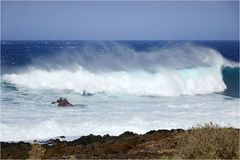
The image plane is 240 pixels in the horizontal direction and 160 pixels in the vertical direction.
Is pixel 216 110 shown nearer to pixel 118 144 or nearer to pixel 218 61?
pixel 118 144

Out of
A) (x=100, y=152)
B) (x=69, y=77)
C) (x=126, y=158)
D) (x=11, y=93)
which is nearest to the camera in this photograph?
(x=126, y=158)

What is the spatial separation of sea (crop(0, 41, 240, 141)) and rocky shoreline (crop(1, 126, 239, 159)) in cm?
356

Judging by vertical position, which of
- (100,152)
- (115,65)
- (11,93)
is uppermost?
(115,65)

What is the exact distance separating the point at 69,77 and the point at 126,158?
2931cm

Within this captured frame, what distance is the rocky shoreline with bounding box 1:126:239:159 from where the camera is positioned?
12.8 m

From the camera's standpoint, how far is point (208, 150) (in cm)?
1075

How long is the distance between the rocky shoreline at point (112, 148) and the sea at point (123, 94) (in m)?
3.56

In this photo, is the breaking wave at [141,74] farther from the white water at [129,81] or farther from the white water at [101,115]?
the white water at [101,115]

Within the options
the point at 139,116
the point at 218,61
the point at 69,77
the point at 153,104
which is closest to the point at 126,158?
the point at 139,116

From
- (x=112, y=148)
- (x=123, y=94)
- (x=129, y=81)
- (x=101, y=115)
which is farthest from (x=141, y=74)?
(x=112, y=148)

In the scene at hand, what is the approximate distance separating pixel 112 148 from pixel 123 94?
20448 mm

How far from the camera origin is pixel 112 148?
563 inches

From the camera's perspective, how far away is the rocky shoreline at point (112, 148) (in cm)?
1283

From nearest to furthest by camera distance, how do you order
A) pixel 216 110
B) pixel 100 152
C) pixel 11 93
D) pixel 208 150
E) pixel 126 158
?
pixel 208 150
pixel 126 158
pixel 100 152
pixel 216 110
pixel 11 93
